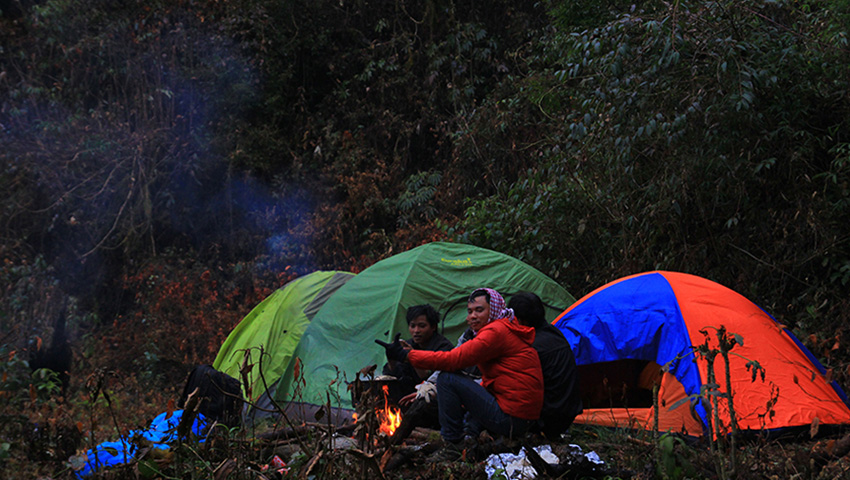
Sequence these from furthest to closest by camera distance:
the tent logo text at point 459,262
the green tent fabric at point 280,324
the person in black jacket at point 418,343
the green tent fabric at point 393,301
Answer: the green tent fabric at point 280,324 < the tent logo text at point 459,262 < the green tent fabric at point 393,301 < the person in black jacket at point 418,343

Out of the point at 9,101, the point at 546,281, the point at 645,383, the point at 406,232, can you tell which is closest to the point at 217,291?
the point at 406,232

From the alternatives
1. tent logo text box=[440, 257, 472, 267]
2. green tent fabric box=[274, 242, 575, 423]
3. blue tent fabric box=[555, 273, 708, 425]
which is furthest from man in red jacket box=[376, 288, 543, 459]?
tent logo text box=[440, 257, 472, 267]

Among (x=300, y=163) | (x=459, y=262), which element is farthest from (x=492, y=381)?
(x=300, y=163)

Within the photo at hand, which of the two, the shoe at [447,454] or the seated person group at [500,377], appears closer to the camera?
the shoe at [447,454]

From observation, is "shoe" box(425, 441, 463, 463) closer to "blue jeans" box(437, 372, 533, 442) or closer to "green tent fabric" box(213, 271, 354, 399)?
"blue jeans" box(437, 372, 533, 442)

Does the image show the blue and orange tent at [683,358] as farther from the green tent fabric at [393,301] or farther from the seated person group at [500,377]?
the green tent fabric at [393,301]

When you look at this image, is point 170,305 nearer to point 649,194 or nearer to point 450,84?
point 450,84

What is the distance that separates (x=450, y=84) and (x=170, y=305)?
19.5 ft

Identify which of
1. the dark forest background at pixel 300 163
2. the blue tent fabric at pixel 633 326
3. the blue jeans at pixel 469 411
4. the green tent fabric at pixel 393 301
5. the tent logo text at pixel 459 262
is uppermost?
the dark forest background at pixel 300 163

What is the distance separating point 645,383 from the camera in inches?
223

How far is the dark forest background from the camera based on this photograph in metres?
7.11

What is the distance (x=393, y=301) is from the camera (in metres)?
5.99

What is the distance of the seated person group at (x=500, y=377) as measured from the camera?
13.7ft

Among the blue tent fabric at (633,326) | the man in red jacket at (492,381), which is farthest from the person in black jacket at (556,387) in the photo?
the blue tent fabric at (633,326)
